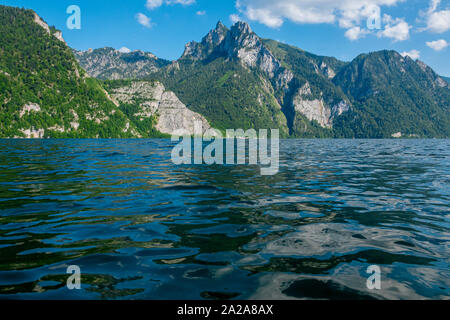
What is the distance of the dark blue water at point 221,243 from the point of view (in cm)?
603

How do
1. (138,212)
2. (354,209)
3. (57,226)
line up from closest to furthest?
1. (57,226)
2. (138,212)
3. (354,209)

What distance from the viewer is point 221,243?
886 centimetres

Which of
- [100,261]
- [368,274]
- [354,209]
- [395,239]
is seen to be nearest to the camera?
[368,274]

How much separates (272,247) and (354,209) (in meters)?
6.92

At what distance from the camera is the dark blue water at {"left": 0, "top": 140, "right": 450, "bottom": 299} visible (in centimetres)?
603

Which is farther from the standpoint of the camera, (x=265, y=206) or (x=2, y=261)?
(x=265, y=206)

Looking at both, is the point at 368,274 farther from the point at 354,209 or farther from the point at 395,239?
the point at 354,209

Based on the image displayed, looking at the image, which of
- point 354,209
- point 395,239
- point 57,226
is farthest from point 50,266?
point 354,209

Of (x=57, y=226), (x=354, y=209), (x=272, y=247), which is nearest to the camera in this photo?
(x=272, y=247)
